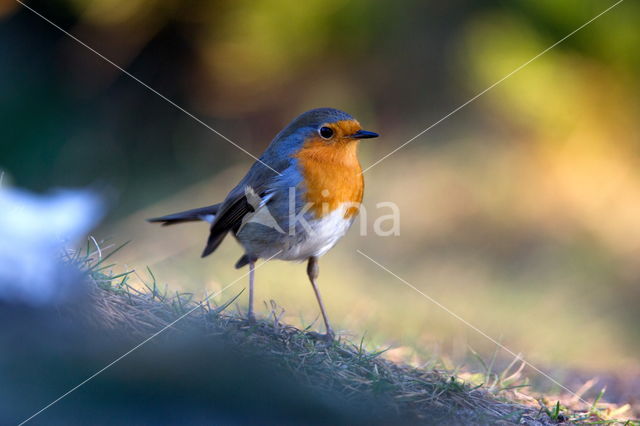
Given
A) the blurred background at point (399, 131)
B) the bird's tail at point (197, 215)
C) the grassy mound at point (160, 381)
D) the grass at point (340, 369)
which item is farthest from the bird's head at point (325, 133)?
the blurred background at point (399, 131)

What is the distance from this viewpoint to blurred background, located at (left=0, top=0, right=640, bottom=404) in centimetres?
651

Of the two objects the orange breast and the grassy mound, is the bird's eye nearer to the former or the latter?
the orange breast

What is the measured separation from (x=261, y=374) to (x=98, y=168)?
6.51 m

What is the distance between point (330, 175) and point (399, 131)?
16.0ft

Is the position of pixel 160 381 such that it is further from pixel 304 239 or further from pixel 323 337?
pixel 304 239

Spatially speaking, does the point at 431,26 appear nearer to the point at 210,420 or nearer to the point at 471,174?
the point at 471,174

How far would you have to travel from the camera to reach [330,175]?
3.52m

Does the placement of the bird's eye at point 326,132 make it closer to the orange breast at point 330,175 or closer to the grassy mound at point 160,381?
the orange breast at point 330,175

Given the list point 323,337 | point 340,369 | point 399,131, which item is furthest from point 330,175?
point 399,131

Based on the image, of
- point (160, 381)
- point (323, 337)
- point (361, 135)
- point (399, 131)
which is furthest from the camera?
point (399, 131)

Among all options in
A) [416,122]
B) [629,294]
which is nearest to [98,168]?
[416,122]

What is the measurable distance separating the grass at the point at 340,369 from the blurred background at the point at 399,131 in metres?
2.72

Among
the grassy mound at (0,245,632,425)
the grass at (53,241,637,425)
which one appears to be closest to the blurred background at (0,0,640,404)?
the grass at (53,241,637,425)

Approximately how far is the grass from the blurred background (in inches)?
107
